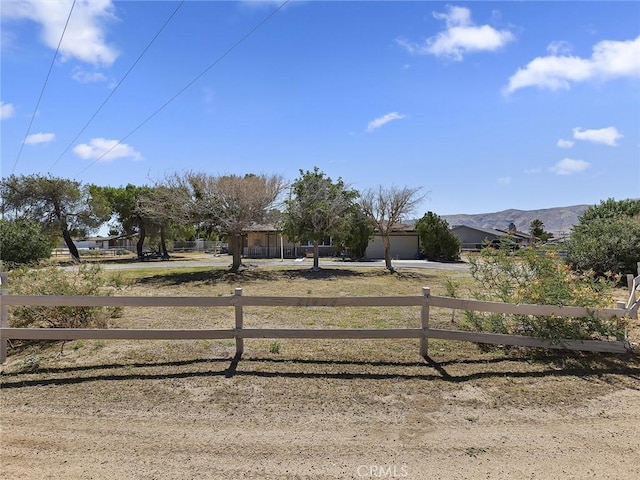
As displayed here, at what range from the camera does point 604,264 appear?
1670 centimetres

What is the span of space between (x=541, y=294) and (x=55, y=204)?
131 ft

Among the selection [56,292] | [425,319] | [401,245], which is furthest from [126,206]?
[425,319]

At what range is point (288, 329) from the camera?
578 centimetres

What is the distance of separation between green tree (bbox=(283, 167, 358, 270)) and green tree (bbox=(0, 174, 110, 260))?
22.3 metres

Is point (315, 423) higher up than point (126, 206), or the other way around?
point (126, 206)

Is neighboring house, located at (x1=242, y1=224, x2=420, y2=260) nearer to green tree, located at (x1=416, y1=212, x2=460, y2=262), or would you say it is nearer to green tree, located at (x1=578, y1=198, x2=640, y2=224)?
green tree, located at (x1=416, y1=212, x2=460, y2=262)

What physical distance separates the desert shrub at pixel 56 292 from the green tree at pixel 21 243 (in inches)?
686

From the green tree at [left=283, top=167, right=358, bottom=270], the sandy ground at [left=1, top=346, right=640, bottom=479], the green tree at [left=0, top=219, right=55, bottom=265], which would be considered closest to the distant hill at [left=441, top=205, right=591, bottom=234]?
the green tree at [left=283, top=167, right=358, bottom=270]

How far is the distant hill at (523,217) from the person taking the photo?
148m

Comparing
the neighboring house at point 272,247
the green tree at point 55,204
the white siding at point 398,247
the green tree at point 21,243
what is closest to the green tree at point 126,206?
the green tree at point 55,204

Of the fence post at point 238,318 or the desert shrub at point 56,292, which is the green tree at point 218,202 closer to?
the desert shrub at point 56,292

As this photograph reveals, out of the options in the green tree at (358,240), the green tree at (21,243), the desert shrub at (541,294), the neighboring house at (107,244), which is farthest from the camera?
the neighboring house at (107,244)

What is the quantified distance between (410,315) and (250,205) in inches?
504

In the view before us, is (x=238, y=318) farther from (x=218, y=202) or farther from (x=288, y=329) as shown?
(x=218, y=202)
